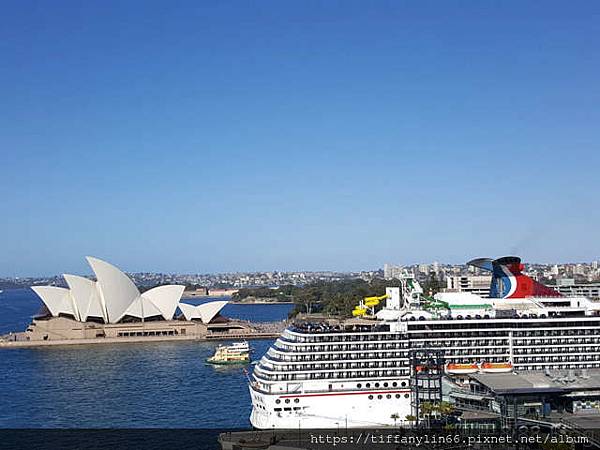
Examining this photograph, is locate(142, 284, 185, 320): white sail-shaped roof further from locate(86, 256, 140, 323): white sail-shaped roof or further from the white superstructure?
locate(86, 256, 140, 323): white sail-shaped roof

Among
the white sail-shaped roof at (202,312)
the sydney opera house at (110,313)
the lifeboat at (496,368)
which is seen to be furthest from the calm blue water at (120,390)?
the white sail-shaped roof at (202,312)

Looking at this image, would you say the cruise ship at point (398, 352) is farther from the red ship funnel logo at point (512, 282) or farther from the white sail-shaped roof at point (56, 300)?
the white sail-shaped roof at point (56, 300)

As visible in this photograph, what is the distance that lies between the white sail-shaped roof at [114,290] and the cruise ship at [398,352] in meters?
32.4

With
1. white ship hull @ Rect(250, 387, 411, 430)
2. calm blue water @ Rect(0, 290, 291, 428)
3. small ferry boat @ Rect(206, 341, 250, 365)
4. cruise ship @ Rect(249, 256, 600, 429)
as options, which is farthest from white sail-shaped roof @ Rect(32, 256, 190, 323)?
white ship hull @ Rect(250, 387, 411, 430)

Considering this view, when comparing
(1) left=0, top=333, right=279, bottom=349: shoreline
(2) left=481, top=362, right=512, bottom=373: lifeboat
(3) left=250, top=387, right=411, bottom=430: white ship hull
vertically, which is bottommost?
(1) left=0, top=333, right=279, bottom=349: shoreline

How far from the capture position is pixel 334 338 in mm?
24562

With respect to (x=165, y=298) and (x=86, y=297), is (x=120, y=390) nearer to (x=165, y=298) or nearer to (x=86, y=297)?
(x=86, y=297)

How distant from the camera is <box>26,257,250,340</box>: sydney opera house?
185 feet

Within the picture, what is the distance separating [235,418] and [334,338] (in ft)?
17.6

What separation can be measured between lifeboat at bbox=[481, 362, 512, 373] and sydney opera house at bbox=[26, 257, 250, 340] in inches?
1432

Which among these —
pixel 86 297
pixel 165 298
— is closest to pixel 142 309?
pixel 165 298

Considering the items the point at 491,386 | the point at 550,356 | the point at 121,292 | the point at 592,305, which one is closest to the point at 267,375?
the point at 491,386

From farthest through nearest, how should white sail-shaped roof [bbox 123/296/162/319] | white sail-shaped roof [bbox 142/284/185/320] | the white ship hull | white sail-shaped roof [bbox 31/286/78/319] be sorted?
1. white sail-shaped roof [bbox 142/284/185/320]
2. white sail-shaped roof [bbox 123/296/162/319]
3. white sail-shaped roof [bbox 31/286/78/319]
4. the white ship hull

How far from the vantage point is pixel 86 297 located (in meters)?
57.2
